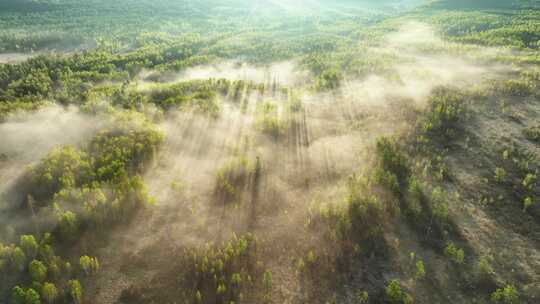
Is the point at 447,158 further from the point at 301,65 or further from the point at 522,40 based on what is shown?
the point at 522,40

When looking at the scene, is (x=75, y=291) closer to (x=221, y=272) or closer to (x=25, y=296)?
(x=25, y=296)

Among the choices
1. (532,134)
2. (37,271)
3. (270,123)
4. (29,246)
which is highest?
(270,123)

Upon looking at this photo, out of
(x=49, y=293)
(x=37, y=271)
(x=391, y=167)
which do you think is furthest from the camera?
(x=391, y=167)

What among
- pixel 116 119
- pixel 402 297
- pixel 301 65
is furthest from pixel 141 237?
pixel 301 65

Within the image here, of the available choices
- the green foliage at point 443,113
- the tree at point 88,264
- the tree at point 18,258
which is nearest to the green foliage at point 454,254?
the green foliage at point 443,113

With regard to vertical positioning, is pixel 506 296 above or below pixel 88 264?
below

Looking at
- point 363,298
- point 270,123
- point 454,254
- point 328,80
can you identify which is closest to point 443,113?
point 270,123

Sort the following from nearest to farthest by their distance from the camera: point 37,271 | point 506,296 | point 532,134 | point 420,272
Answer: point 506,296 < point 37,271 < point 420,272 < point 532,134
